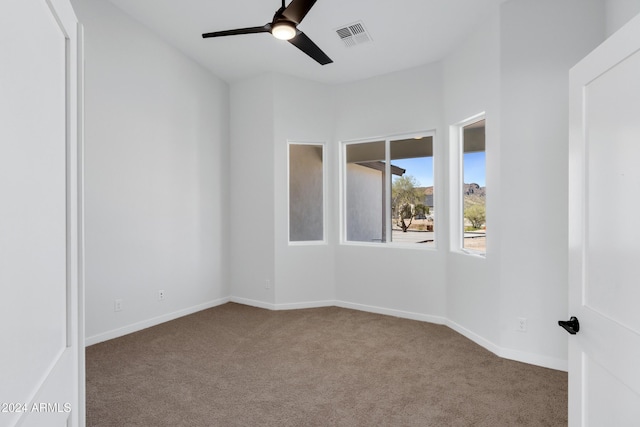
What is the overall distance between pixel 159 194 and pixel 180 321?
1.48m

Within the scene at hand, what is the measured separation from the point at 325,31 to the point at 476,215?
244 cm

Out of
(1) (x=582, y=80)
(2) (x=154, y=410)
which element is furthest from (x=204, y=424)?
(1) (x=582, y=80)

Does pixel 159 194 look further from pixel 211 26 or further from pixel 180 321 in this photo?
pixel 211 26

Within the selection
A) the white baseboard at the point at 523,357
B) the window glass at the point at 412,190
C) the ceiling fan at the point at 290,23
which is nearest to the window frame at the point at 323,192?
the window glass at the point at 412,190

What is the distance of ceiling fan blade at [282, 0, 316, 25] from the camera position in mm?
2268

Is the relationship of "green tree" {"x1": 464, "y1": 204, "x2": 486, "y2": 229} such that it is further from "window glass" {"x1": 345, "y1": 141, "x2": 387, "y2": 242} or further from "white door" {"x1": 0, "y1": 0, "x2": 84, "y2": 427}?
"white door" {"x1": 0, "y1": 0, "x2": 84, "y2": 427}

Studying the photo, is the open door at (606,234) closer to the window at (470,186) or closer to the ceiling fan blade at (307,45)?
the ceiling fan blade at (307,45)

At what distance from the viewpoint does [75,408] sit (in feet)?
3.32

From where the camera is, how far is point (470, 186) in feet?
12.4

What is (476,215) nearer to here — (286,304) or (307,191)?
(307,191)

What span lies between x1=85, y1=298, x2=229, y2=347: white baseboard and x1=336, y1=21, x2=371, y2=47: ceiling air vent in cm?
359

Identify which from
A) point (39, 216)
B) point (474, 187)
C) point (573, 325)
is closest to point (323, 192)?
point (474, 187)

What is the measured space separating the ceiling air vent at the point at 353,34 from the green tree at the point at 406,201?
1.70m

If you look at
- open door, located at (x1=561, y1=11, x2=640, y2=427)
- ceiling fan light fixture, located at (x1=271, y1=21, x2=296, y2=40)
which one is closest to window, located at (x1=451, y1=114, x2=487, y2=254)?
ceiling fan light fixture, located at (x1=271, y1=21, x2=296, y2=40)
